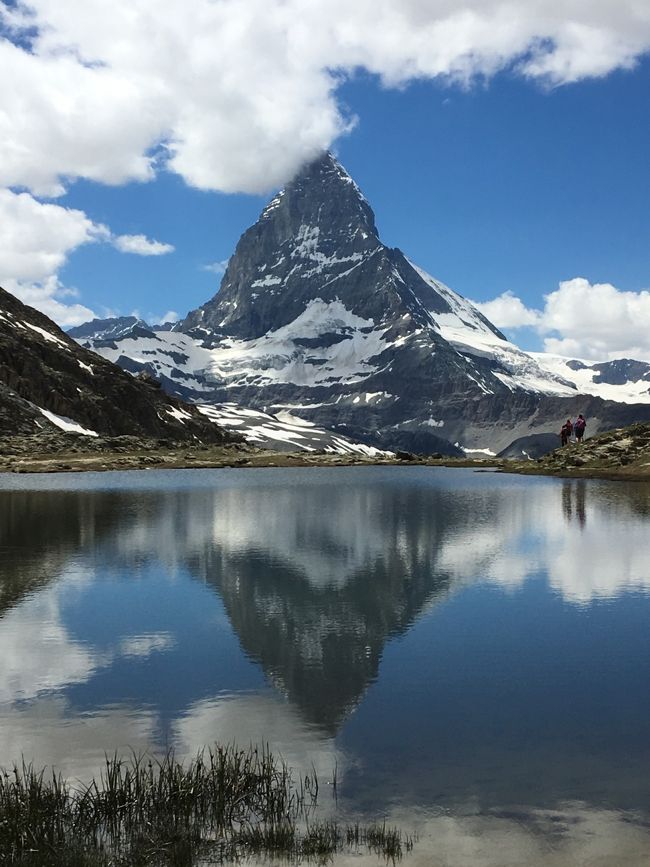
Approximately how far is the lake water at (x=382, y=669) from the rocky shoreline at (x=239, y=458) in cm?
6801

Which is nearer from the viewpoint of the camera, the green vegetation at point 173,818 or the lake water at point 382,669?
the green vegetation at point 173,818

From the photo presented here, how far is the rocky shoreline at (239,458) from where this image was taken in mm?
115750

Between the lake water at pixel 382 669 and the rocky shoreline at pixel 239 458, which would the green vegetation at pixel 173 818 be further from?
the rocky shoreline at pixel 239 458

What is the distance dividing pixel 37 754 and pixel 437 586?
22.0 meters

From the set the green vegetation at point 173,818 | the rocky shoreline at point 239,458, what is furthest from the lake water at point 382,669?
the rocky shoreline at point 239,458

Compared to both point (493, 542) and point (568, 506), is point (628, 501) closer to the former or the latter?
point (568, 506)

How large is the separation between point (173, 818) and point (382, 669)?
10.1m

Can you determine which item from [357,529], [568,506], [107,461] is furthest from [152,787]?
[107,461]

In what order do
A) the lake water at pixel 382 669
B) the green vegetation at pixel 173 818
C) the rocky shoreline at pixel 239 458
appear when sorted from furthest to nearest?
1. the rocky shoreline at pixel 239 458
2. the lake water at pixel 382 669
3. the green vegetation at pixel 173 818

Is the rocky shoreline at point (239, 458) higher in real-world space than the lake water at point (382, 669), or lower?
higher

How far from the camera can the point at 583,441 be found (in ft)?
456

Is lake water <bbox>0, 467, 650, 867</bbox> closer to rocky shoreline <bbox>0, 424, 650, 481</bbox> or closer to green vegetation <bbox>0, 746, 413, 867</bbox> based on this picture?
green vegetation <bbox>0, 746, 413, 867</bbox>

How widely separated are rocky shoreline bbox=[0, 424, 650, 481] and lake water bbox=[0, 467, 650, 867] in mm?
68007

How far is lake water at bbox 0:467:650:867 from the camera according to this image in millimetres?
14141
